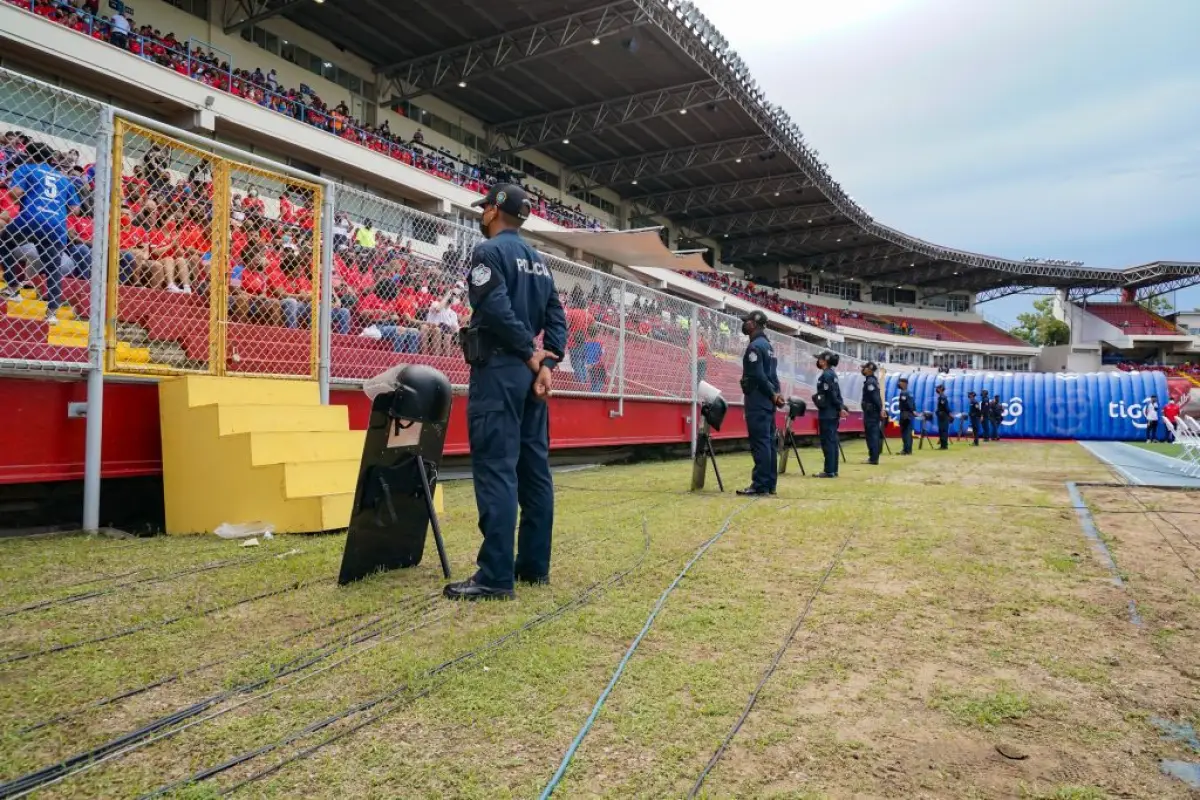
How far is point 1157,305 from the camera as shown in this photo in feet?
243

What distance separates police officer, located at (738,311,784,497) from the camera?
7.40 meters

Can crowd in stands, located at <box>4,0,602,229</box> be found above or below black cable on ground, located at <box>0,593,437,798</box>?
above

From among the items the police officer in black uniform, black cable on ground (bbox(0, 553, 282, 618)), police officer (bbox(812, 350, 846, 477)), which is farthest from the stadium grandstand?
the police officer in black uniform

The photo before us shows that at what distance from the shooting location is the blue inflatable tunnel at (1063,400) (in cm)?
2531

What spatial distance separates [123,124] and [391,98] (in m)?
24.1

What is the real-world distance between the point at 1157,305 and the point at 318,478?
91.2 meters

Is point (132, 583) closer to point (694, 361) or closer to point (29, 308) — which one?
point (29, 308)

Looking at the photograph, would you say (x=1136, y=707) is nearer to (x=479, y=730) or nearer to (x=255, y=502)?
(x=479, y=730)

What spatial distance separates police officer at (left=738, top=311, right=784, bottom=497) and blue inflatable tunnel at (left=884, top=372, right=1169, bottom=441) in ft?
63.6

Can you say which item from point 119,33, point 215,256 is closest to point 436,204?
point 119,33

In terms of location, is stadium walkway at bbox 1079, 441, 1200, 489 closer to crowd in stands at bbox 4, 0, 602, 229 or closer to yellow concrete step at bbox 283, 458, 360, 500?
yellow concrete step at bbox 283, 458, 360, 500

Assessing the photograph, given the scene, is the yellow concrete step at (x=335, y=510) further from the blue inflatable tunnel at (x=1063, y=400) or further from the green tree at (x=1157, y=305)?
the green tree at (x=1157, y=305)

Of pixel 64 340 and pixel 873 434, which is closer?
pixel 64 340

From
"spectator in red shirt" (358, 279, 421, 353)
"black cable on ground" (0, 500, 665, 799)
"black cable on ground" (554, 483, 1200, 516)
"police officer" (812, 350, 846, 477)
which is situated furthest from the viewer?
"police officer" (812, 350, 846, 477)
